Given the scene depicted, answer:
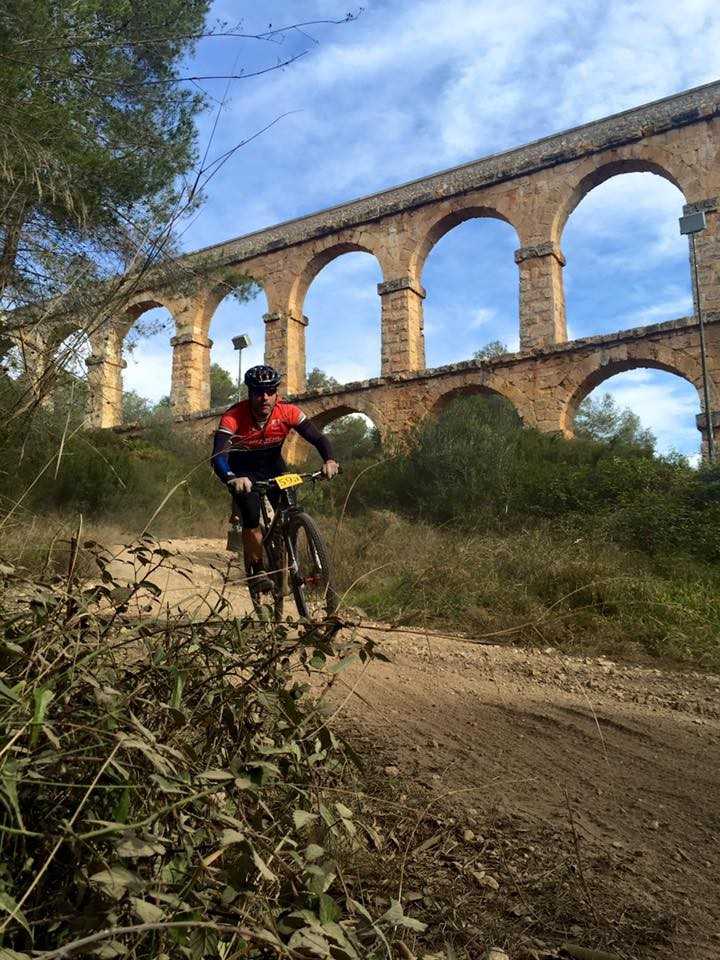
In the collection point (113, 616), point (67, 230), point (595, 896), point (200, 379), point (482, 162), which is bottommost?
point (595, 896)

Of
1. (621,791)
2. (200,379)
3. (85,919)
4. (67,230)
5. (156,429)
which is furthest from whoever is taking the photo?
(200,379)

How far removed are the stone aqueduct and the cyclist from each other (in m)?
8.01

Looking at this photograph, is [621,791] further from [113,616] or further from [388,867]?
[113,616]

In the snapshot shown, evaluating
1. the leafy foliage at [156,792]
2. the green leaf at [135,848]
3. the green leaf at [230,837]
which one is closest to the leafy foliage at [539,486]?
the leafy foliage at [156,792]

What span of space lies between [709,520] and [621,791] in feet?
21.6

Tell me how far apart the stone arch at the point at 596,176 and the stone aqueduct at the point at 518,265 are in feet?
0.09

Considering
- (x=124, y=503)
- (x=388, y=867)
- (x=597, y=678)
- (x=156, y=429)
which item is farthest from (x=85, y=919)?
(x=156, y=429)

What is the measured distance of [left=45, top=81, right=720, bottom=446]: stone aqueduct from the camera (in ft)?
49.1

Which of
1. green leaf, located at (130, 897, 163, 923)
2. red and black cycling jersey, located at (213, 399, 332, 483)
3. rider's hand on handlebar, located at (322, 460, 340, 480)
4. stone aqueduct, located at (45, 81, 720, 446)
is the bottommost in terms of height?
green leaf, located at (130, 897, 163, 923)

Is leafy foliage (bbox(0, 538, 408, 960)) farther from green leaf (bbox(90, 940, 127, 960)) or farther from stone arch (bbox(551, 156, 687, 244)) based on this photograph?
stone arch (bbox(551, 156, 687, 244))

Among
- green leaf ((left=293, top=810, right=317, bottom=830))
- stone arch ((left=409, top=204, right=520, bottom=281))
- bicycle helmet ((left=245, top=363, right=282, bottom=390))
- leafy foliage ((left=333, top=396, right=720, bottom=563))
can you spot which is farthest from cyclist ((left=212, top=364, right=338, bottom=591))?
stone arch ((left=409, top=204, right=520, bottom=281))

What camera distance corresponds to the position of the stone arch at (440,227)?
17906mm

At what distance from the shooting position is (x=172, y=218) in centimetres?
159

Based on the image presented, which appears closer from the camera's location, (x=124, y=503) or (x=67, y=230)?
(x=67, y=230)
